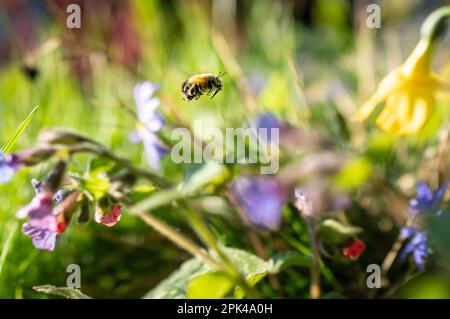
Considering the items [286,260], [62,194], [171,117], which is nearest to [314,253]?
[286,260]

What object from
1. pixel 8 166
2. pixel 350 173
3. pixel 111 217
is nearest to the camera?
pixel 350 173

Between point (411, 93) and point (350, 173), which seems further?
point (411, 93)

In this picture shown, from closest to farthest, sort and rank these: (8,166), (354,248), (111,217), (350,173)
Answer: (350,173), (8,166), (111,217), (354,248)

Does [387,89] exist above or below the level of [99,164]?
above

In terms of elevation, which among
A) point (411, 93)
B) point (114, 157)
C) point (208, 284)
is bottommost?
point (208, 284)

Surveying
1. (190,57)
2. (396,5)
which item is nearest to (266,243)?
(190,57)

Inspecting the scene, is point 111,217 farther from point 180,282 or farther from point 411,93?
point 411,93

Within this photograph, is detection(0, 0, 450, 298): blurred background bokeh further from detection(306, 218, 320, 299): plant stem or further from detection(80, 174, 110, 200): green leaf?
detection(80, 174, 110, 200): green leaf

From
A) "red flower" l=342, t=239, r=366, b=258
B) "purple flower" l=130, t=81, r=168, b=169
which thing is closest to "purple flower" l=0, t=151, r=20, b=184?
"purple flower" l=130, t=81, r=168, b=169
